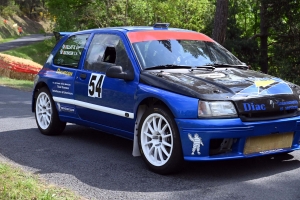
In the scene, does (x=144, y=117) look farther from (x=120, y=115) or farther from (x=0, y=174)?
(x=0, y=174)

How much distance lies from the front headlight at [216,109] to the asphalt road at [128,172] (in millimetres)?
699

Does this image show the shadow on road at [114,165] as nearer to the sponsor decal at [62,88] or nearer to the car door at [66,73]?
the car door at [66,73]

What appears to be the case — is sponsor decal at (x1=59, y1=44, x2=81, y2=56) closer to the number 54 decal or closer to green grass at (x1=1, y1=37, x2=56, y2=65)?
the number 54 decal

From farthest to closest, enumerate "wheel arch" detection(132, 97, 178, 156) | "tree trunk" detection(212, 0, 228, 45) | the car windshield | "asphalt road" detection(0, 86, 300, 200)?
"tree trunk" detection(212, 0, 228, 45) → the car windshield → "wheel arch" detection(132, 97, 178, 156) → "asphalt road" detection(0, 86, 300, 200)

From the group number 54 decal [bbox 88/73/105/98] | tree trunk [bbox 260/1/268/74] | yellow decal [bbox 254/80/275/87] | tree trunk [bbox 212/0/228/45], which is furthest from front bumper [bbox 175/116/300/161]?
tree trunk [bbox 260/1/268/74]

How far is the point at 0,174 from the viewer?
556cm

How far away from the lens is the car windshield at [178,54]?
6617mm

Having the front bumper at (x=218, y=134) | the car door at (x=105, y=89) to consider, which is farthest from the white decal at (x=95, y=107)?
the front bumper at (x=218, y=134)

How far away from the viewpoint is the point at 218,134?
17.9 ft

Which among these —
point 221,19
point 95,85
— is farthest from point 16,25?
point 95,85

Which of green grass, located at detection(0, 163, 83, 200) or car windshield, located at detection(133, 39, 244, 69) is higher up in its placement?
car windshield, located at detection(133, 39, 244, 69)

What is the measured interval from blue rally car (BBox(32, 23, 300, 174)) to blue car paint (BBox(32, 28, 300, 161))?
1 cm

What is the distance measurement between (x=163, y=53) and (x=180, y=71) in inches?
17.5

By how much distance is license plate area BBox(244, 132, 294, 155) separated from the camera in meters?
5.71
